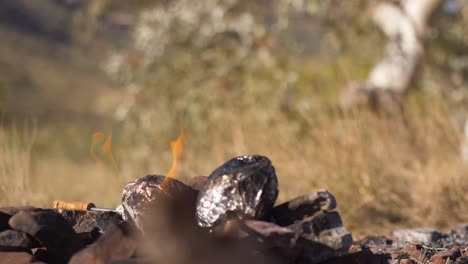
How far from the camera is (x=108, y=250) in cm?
235

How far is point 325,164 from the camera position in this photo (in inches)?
213

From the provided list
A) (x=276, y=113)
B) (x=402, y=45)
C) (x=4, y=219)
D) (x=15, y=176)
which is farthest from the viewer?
(x=402, y=45)

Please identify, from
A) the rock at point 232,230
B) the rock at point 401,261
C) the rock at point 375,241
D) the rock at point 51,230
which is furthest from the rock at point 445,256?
the rock at point 51,230

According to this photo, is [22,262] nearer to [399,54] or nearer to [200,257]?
[200,257]

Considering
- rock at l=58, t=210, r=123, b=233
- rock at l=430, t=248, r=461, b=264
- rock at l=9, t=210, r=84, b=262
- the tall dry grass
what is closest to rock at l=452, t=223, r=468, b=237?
rock at l=430, t=248, r=461, b=264

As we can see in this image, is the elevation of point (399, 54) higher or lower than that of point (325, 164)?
higher

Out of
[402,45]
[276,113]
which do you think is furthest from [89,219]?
[402,45]

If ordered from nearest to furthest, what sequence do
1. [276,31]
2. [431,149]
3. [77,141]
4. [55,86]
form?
[431,149] → [276,31] → [77,141] → [55,86]

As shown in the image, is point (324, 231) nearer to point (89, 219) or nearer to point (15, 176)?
point (89, 219)

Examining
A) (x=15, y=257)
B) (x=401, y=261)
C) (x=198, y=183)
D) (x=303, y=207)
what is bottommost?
(x=401, y=261)

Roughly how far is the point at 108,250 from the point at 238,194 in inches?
19.8

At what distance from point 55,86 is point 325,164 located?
55163mm

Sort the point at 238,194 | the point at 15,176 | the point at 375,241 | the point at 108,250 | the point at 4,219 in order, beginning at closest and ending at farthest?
the point at 108,250 < the point at 238,194 < the point at 4,219 < the point at 375,241 < the point at 15,176

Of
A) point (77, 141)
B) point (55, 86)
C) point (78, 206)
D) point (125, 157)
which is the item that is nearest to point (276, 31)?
point (125, 157)
